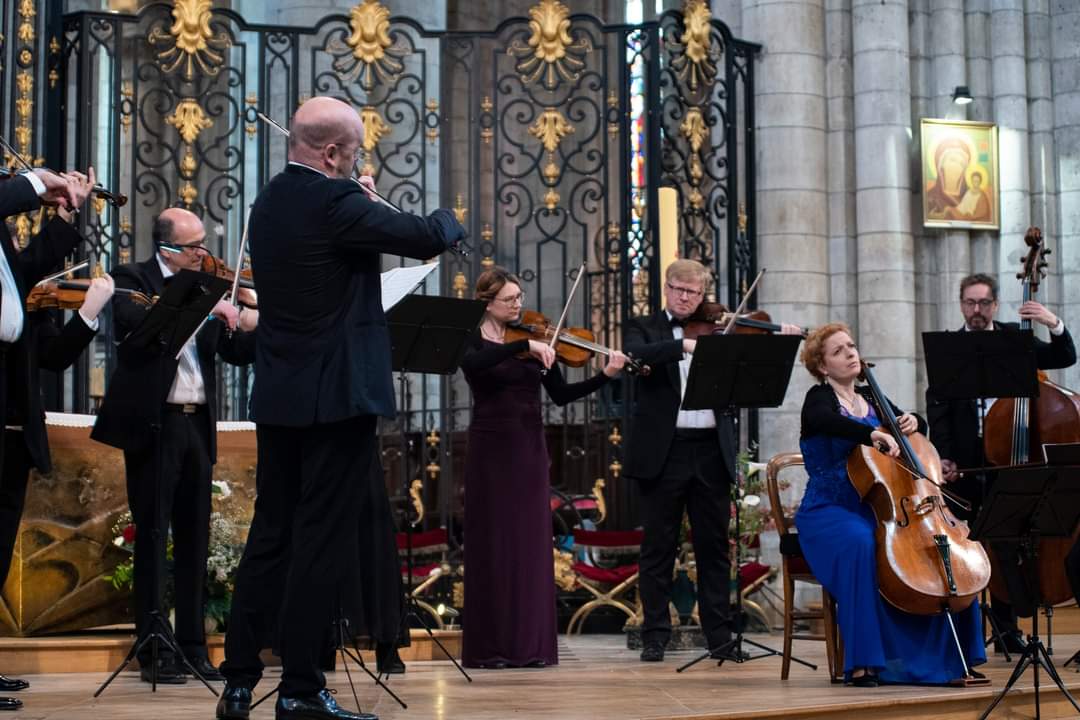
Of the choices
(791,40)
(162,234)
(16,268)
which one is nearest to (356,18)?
A: (791,40)

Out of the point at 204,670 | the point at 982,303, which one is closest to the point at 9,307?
the point at 204,670

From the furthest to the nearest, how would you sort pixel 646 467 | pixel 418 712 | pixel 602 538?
pixel 602 538 → pixel 646 467 → pixel 418 712

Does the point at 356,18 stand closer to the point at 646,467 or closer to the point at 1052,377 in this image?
the point at 646,467

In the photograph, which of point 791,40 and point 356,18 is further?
point 791,40

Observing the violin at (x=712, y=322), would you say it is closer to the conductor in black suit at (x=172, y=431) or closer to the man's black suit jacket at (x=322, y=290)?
the conductor in black suit at (x=172, y=431)

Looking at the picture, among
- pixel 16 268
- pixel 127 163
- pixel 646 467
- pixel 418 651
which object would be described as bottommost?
pixel 418 651

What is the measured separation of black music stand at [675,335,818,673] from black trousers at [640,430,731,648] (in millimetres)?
437

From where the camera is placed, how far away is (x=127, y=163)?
43.3ft

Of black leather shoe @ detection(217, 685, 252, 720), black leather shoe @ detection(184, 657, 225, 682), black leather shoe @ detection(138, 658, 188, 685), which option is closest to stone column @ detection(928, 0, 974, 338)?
black leather shoe @ detection(184, 657, 225, 682)

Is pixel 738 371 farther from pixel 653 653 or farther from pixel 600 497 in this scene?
pixel 600 497

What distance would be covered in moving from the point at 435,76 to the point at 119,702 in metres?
7.86

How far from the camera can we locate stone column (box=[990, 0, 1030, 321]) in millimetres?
9906

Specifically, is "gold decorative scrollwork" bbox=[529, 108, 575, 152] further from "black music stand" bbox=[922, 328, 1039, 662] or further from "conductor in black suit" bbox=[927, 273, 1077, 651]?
"black music stand" bbox=[922, 328, 1039, 662]

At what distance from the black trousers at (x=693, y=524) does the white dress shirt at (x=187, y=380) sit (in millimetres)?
2057
